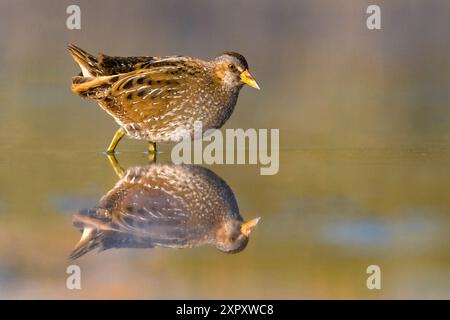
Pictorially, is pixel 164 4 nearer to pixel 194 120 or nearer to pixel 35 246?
pixel 194 120

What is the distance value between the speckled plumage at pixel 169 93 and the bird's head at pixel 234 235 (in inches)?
112

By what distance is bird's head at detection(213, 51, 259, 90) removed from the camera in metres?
10.5

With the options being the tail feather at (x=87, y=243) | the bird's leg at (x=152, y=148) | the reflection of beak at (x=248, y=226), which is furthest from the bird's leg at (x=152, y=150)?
the tail feather at (x=87, y=243)

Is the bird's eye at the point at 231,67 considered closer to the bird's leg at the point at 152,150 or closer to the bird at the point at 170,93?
the bird at the point at 170,93

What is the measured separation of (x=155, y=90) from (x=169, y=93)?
0.16 meters

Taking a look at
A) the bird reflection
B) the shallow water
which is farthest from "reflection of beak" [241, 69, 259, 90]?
the bird reflection

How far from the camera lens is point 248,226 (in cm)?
772

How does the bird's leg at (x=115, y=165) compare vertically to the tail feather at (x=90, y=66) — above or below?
below

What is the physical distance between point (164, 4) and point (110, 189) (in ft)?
24.0

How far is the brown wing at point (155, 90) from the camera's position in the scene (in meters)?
10.5

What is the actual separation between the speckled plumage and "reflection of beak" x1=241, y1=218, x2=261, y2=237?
280 centimetres

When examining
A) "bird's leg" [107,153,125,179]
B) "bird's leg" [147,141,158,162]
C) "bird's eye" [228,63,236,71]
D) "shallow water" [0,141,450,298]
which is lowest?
"shallow water" [0,141,450,298]

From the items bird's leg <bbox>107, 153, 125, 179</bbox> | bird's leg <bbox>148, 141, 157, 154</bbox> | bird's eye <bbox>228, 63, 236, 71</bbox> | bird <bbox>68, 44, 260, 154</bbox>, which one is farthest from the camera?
bird's leg <bbox>148, 141, 157, 154</bbox>

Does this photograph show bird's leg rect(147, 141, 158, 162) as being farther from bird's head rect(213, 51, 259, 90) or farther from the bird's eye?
the bird's eye
